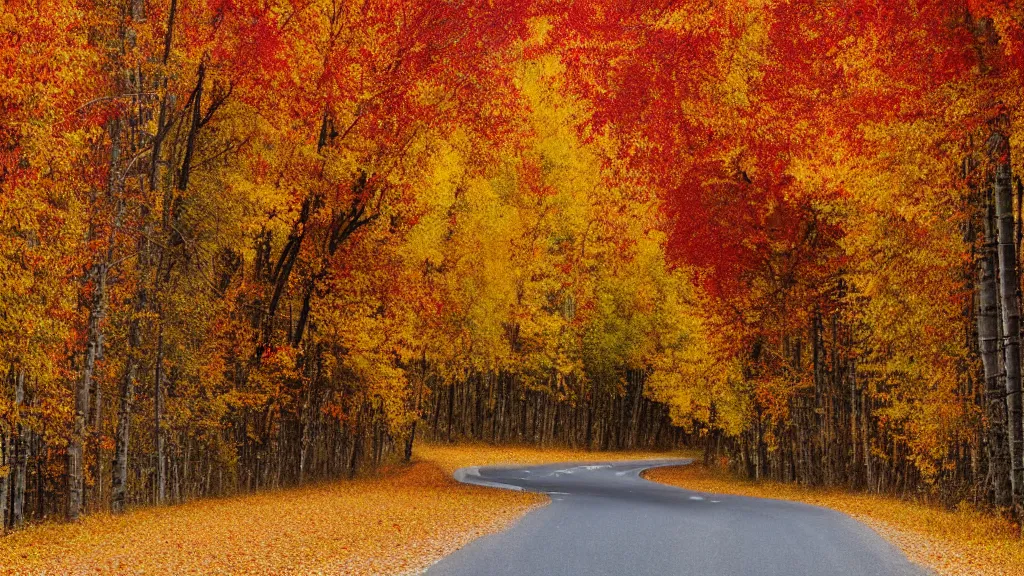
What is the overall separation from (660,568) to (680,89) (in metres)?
15.4

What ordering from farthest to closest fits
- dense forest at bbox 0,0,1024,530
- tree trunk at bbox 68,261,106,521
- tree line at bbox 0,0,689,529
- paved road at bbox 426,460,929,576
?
tree trunk at bbox 68,261,106,521 < dense forest at bbox 0,0,1024,530 < tree line at bbox 0,0,689,529 < paved road at bbox 426,460,929,576

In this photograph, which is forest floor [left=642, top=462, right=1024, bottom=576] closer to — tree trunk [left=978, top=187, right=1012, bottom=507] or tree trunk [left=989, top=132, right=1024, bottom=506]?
tree trunk [left=978, top=187, right=1012, bottom=507]

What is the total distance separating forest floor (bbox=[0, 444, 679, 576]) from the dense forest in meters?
2.07

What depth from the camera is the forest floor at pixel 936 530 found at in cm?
1260

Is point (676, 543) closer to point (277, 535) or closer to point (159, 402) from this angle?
point (277, 535)

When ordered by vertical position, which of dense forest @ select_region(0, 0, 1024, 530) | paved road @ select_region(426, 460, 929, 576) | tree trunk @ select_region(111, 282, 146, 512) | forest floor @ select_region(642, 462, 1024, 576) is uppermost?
dense forest @ select_region(0, 0, 1024, 530)

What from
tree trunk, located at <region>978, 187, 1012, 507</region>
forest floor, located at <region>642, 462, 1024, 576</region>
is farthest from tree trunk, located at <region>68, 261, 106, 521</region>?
tree trunk, located at <region>978, 187, 1012, 507</region>

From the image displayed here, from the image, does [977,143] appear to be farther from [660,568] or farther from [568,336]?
[568,336]

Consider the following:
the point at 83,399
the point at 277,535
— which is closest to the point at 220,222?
the point at 83,399

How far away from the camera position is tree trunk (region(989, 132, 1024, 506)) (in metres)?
15.3

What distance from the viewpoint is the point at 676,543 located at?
13562mm

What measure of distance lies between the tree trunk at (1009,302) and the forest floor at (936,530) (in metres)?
1.10

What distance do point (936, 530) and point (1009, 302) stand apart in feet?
14.0

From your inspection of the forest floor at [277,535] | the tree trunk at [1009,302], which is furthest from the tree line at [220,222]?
the tree trunk at [1009,302]
